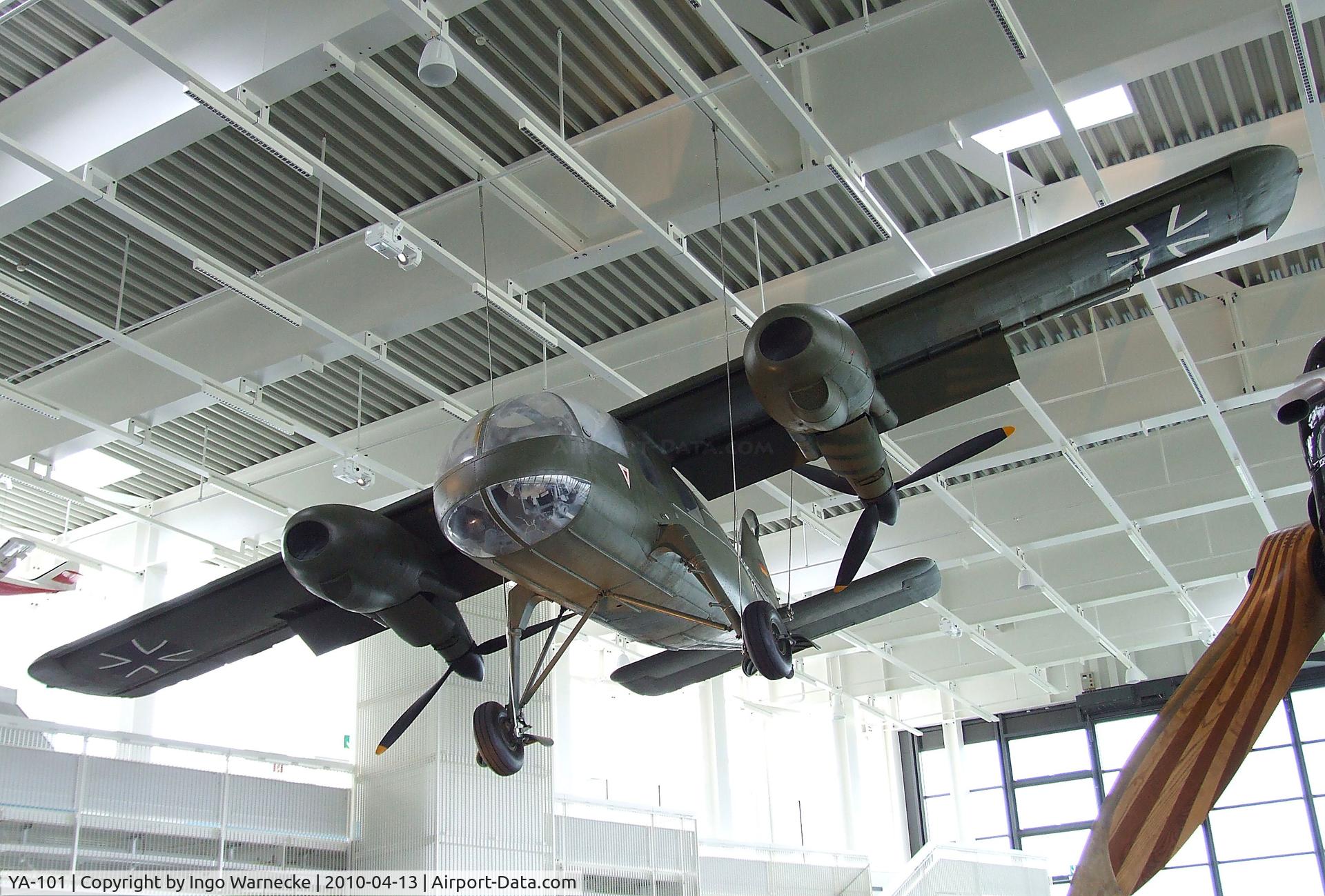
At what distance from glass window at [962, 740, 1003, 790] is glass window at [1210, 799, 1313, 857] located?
429 centimetres

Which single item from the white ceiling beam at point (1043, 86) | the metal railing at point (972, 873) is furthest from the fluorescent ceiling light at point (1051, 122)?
the metal railing at point (972, 873)

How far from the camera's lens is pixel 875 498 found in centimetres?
676

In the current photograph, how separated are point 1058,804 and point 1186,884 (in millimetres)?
2683

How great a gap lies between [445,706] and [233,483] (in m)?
3.47

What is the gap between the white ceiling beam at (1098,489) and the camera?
11.7m

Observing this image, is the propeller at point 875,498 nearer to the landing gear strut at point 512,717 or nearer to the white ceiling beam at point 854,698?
the landing gear strut at point 512,717

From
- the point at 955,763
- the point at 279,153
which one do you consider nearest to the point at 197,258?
the point at 279,153

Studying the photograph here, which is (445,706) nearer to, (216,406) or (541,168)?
(216,406)

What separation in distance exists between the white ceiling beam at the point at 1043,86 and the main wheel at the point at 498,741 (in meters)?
5.33

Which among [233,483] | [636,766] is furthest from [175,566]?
[636,766]

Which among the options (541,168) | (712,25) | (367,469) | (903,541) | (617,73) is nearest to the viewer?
(712,25)

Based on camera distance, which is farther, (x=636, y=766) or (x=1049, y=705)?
(x=1049, y=705)

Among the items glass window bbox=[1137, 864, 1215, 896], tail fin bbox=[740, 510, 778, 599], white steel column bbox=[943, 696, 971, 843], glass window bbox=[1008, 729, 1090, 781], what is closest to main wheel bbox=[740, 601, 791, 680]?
tail fin bbox=[740, 510, 778, 599]

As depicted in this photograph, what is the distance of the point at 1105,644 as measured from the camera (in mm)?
19156
